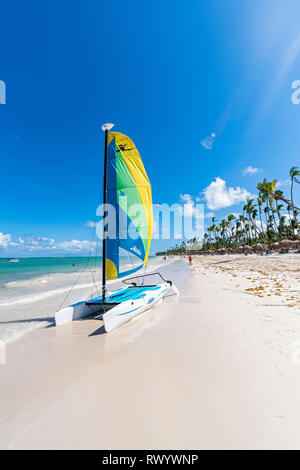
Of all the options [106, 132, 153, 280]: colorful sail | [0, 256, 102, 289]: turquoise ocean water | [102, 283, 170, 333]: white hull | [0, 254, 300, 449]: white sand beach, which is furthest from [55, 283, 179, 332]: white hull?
[0, 256, 102, 289]: turquoise ocean water

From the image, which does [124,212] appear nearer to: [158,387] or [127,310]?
[127,310]

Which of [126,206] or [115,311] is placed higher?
[126,206]

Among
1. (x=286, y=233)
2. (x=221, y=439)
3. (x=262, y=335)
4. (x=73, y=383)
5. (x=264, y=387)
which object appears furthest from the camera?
(x=286, y=233)

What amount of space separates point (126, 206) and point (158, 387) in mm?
5837

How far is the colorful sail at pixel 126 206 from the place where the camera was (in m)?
7.04

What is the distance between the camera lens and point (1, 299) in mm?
9984

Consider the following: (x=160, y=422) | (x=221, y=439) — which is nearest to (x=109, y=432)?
(x=160, y=422)

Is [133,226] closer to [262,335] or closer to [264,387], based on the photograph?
[262,335]

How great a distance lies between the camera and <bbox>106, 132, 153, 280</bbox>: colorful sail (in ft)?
23.1

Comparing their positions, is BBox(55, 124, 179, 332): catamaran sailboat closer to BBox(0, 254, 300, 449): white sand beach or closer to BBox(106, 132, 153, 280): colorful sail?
BBox(106, 132, 153, 280): colorful sail

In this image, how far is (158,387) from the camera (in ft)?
9.14

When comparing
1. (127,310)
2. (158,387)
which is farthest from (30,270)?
(158,387)

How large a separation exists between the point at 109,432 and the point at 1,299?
Result: 36.6ft
